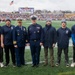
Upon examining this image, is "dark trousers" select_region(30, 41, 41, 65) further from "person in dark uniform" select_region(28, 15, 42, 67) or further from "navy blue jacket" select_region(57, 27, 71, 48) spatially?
"navy blue jacket" select_region(57, 27, 71, 48)

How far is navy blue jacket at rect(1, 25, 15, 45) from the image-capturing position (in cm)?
1121

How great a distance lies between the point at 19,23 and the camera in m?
11.2

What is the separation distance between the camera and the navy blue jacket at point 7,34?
1121 centimetres

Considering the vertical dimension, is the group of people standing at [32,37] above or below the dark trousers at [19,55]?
above

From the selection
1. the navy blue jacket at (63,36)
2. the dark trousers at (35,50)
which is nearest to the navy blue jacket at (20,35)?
the dark trousers at (35,50)

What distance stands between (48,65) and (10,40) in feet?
5.45

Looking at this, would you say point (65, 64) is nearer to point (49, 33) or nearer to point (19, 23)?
point (49, 33)

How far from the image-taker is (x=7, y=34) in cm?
1124

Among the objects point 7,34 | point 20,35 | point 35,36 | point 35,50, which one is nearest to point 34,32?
point 35,36

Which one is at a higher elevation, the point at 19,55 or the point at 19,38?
the point at 19,38

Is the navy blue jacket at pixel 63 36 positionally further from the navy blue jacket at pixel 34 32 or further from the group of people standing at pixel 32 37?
the navy blue jacket at pixel 34 32

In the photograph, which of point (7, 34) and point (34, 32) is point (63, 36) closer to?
point (34, 32)

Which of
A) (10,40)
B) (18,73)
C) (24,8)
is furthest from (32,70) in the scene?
(24,8)

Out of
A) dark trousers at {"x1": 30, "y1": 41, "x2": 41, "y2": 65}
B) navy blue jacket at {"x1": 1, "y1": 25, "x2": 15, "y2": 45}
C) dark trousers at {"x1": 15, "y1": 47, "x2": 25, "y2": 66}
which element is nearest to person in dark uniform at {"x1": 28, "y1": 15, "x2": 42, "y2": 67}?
dark trousers at {"x1": 30, "y1": 41, "x2": 41, "y2": 65}
